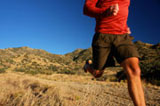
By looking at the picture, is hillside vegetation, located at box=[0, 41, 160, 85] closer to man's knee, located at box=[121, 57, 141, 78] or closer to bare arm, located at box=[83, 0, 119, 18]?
man's knee, located at box=[121, 57, 141, 78]

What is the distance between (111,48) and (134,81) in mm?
644

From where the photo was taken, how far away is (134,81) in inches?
78.6

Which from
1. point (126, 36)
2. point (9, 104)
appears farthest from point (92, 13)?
point (9, 104)

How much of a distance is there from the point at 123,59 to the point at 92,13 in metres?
0.91

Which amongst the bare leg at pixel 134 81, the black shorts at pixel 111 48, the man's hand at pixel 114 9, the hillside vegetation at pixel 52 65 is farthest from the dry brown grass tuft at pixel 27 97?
the hillside vegetation at pixel 52 65

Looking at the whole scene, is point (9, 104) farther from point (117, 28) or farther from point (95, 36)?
point (117, 28)

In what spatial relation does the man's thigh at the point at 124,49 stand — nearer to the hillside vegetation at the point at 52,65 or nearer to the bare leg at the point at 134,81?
the bare leg at the point at 134,81

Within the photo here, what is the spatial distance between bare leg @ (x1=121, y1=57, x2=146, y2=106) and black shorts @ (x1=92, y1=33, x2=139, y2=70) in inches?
3.6

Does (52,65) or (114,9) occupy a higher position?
(52,65)

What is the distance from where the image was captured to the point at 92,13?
2451 mm

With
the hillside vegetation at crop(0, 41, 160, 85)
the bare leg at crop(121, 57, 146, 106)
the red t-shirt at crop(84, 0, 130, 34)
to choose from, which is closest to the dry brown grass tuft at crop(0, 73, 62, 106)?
the bare leg at crop(121, 57, 146, 106)

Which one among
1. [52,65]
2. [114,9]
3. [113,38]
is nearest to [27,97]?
[113,38]

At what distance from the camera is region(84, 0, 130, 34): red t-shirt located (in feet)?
7.80

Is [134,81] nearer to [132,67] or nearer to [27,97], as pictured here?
[132,67]
